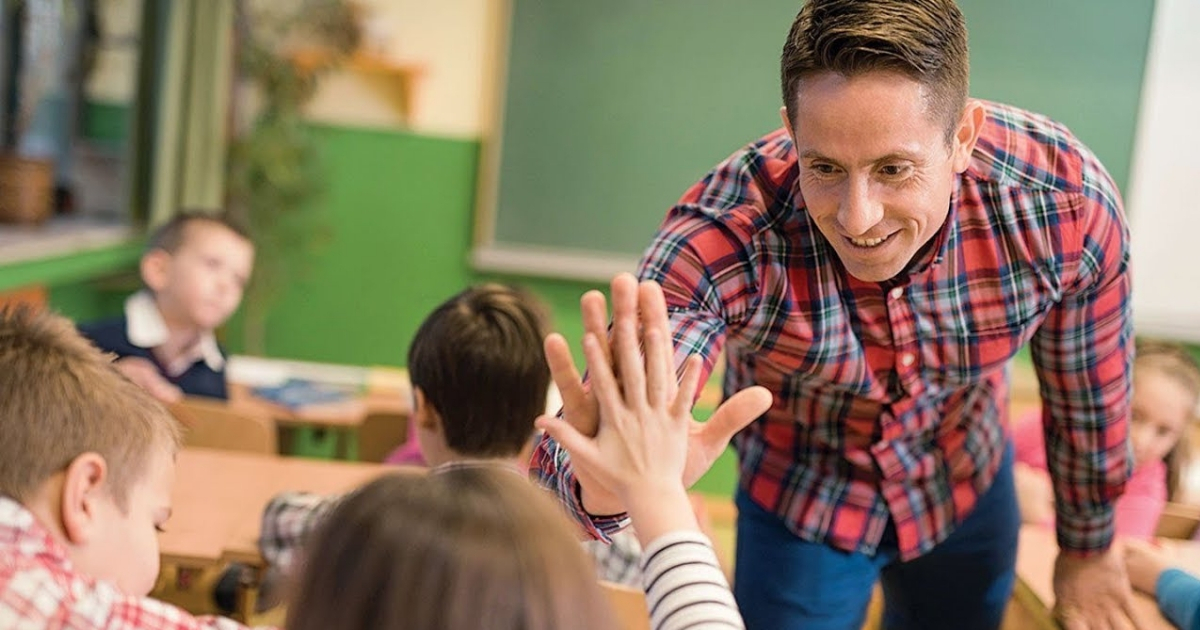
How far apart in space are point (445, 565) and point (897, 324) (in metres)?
1.00

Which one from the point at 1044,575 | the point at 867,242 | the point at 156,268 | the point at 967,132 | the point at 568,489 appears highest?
the point at 967,132

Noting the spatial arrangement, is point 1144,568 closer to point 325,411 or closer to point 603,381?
point 603,381

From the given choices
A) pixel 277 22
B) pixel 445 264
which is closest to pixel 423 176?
pixel 445 264

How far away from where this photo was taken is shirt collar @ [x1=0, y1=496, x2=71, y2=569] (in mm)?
1225

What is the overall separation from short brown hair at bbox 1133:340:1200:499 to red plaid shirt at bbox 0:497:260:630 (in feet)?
8.40

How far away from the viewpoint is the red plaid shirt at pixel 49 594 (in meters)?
1.16

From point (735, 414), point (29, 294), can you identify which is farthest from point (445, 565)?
point (29, 294)

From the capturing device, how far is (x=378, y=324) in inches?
213

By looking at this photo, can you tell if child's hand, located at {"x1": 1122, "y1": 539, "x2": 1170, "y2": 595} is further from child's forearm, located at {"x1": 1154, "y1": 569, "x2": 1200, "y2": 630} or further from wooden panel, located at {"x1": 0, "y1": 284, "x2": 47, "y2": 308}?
wooden panel, located at {"x1": 0, "y1": 284, "x2": 47, "y2": 308}

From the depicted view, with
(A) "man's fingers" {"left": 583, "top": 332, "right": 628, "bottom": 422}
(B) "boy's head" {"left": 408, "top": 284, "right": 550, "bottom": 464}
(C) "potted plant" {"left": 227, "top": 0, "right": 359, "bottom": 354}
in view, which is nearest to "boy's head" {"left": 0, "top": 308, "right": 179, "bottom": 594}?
(A) "man's fingers" {"left": 583, "top": 332, "right": 628, "bottom": 422}

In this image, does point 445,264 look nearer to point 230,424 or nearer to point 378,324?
point 378,324

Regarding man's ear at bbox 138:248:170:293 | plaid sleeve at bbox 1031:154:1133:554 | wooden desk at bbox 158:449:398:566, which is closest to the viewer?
plaid sleeve at bbox 1031:154:1133:554

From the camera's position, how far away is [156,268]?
370cm

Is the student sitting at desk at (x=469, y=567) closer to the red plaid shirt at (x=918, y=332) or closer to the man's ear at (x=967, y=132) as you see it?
the red plaid shirt at (x=918, y=332)
